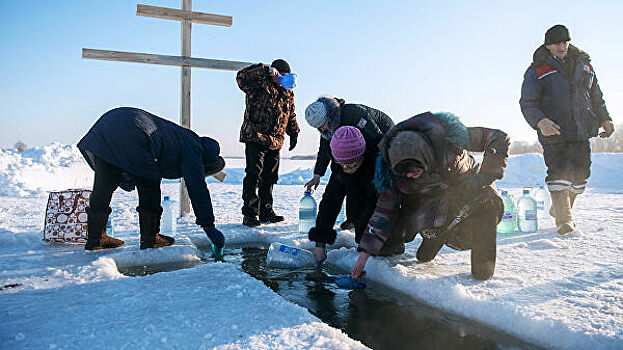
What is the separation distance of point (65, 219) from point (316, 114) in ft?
7.93

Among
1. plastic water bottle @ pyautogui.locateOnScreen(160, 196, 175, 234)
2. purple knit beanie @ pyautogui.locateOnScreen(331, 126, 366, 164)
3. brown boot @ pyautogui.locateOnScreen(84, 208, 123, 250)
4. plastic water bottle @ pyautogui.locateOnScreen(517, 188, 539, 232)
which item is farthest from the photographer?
plastic water bottle @ pyautogui.locateOnScreen(160, 196, 175, 234)

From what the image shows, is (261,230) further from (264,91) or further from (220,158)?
(264,91)

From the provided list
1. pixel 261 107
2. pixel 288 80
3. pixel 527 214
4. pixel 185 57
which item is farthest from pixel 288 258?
pixel 185 57

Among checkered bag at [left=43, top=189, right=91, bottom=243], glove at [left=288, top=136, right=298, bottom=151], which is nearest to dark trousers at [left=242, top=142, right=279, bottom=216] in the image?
glove at [left=288, top=136, right=298, bottom=151]

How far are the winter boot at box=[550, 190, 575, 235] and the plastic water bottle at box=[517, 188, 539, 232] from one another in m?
0.26

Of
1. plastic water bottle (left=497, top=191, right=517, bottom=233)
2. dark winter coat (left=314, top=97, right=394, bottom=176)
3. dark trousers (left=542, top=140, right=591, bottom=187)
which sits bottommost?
plastic water bottle (left=497, top=191, right=517, bottom=233)

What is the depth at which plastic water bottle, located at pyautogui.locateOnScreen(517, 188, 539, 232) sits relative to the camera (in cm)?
423

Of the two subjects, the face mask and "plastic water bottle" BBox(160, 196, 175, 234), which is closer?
"plastic water bottle" BBox(160, 196, 175, 234)

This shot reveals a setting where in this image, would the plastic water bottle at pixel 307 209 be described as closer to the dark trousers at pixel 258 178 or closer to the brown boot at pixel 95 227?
the dark trousers at pixel 258 178

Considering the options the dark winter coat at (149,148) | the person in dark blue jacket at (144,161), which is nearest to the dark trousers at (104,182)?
the person in dark blue jacket at (144,161)

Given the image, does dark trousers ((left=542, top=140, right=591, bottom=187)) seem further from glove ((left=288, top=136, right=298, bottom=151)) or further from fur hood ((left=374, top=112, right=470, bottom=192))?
glove ((left=288, top=136, right=298, bottom=151))

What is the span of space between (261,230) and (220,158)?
42.8 inches

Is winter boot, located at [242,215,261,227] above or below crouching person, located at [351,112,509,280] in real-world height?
below

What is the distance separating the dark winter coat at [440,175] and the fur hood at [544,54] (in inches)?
82.7
